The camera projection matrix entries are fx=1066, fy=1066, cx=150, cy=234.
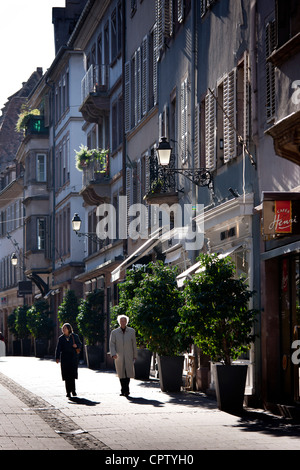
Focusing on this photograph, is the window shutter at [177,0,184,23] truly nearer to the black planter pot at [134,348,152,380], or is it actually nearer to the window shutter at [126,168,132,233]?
the black planter pot at [134,348,152,380]

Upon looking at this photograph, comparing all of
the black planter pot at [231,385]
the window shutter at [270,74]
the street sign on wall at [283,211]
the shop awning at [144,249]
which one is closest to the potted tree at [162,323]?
the black planter pot at [231,385]

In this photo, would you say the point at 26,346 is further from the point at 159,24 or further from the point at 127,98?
the point at 159,24

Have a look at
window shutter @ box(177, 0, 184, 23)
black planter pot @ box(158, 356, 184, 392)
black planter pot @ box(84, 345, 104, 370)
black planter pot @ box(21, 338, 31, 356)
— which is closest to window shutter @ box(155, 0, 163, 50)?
window shutter @ box(177, 0, 184, 23)

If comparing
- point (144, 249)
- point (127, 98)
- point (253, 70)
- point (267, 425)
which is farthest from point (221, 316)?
point (127, 98)

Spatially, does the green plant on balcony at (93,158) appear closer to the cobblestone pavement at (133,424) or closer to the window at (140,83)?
the window at (140,83)

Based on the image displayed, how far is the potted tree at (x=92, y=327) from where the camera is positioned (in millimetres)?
38250

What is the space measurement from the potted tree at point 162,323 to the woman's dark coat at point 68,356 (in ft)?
5.51

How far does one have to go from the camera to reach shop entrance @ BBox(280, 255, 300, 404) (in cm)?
1750

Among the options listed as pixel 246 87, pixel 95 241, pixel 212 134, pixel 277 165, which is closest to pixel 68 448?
pixel 277 165

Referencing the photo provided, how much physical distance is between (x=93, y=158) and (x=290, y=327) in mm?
23345

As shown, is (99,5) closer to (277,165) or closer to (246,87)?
(246,87)

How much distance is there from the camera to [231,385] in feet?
57.4
